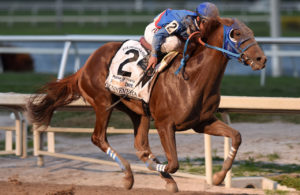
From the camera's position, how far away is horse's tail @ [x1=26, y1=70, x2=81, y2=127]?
4.40m

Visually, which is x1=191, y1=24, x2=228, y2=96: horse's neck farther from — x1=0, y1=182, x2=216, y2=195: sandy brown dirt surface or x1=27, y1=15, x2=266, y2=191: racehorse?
x1=0, y1=182, x2=216, y2=195: sandy brown dirt surface

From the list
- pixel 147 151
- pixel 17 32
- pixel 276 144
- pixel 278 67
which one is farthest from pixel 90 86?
pixel 17 32

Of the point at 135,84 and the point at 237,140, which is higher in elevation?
the point at 135,84

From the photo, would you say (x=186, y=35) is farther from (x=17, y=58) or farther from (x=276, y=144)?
(x=17, y=58)

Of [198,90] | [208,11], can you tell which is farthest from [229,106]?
[208,11]

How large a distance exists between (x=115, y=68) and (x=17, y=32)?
54.2 ft

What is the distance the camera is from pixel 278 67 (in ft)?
33.1

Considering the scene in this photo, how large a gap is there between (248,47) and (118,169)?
2473mm

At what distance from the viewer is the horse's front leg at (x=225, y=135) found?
144 inches

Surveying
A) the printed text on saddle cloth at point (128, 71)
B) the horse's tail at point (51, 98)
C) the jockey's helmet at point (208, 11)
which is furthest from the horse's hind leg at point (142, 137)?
the jockey's helmet at point (208, 11)

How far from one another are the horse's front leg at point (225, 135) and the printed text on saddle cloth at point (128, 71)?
0.46 m

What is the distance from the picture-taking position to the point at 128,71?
400 cm

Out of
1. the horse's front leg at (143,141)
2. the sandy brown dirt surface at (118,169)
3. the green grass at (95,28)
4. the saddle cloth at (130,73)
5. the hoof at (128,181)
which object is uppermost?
the saddle cloth at (130,73)

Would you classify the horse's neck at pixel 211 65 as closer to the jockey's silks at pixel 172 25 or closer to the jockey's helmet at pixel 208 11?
the jockey's helmet at pixel 208 11
